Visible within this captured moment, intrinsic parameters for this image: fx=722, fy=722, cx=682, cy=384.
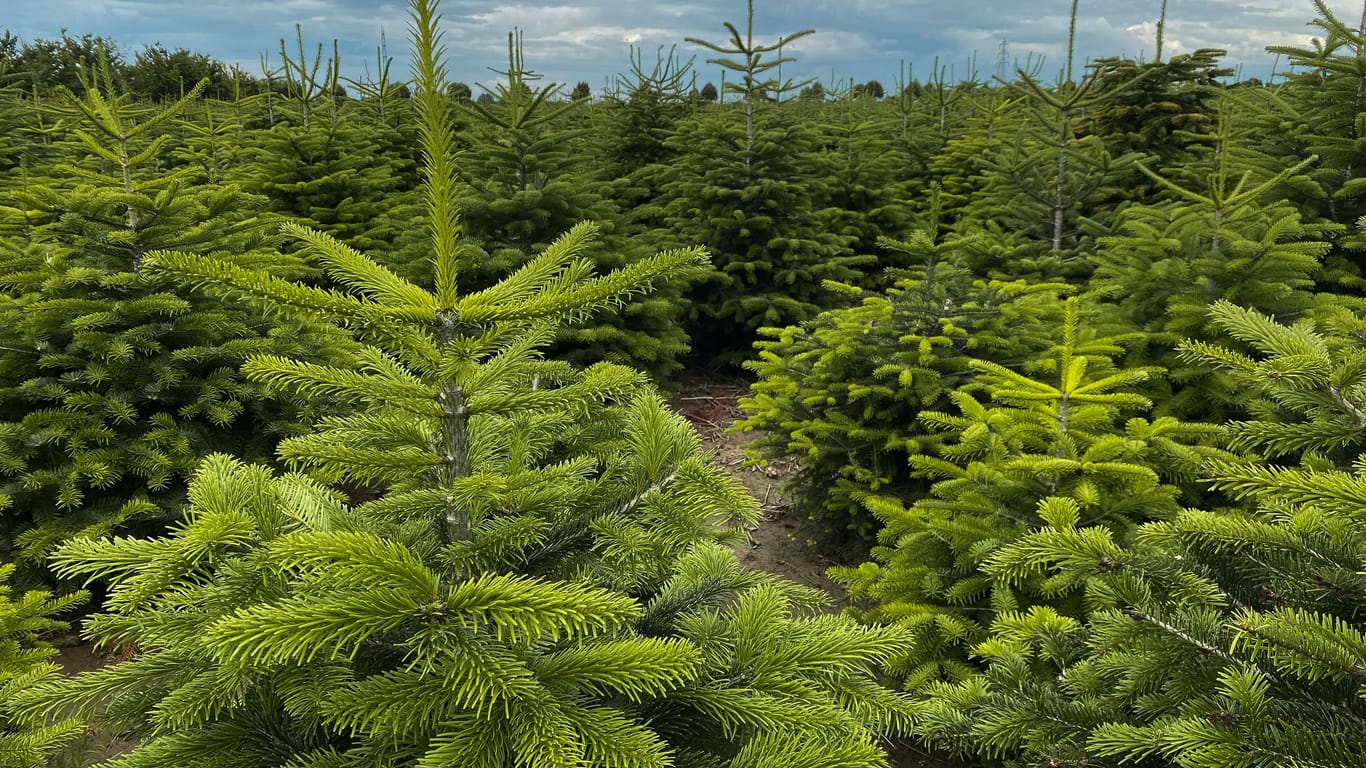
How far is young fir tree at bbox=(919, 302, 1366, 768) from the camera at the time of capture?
4.97 feet

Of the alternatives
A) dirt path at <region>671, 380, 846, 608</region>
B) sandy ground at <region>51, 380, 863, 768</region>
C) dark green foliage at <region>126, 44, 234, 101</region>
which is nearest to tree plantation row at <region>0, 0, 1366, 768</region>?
sandy ground at <region>51, 380, 863, 768</region>

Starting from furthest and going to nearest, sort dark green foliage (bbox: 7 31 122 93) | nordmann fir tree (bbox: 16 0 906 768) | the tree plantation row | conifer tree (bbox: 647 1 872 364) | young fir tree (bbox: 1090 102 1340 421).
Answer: dark green foliage (bbox: 7 31 122 93) < conifer tree (bbox: 647 1 872 364) < young fir tree (bbox: 1090 102 1340 421) < the tree plantation row < nordmann fir tree (bbox: 16 0 906 768)

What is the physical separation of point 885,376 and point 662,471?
3.48 meters

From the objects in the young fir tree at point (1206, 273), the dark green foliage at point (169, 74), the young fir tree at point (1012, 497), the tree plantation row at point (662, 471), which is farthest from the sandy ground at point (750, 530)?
the dark green foliage at point (169, 74)

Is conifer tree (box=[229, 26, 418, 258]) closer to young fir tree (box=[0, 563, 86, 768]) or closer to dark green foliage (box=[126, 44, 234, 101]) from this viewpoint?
young fir tree (box=[0, 563, 86, 768])

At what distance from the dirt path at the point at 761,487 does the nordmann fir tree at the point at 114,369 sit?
10.1ft

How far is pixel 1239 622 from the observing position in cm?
153

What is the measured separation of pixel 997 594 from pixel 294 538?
284 centimetres

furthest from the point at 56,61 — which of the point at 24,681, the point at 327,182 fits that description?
the point at 24,681

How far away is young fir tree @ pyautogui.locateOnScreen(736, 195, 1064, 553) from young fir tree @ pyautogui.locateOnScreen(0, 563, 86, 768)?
12.1 feet

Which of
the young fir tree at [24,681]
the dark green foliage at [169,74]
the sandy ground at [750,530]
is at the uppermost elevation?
the dark green foliage at [169,74]

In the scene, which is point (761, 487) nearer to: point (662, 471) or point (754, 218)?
point (754, 218)

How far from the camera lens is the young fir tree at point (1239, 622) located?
1.52 m

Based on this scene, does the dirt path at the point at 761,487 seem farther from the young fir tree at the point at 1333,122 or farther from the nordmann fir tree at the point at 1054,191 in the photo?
the young fir tree at the point at 1333,122
